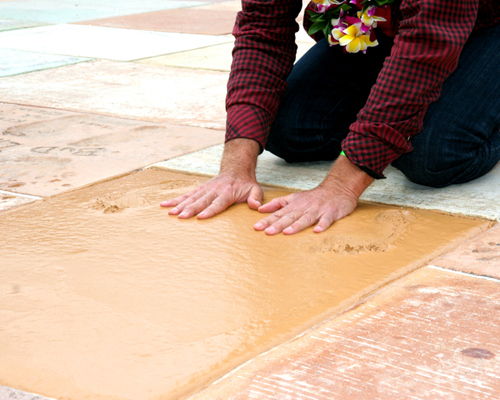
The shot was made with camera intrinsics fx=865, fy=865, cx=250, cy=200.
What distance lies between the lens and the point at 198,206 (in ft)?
7.47

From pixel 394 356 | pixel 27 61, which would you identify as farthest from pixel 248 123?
pixel 27 61

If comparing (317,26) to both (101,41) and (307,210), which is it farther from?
(101,41)

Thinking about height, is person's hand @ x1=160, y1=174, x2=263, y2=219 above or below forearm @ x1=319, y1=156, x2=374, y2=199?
below

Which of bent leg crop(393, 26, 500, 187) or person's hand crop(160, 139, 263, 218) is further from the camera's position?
bent leg crop(393, 26, 500, 187)

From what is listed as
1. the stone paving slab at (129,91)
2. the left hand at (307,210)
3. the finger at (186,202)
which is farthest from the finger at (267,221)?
the stone paving slab at (129,91)

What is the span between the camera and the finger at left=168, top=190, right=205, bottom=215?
2.27 metres

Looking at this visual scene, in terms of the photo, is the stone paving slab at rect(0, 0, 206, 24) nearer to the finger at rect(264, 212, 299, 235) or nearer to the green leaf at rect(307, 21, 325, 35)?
the green leaf at rect(307, 21, 325, 35)

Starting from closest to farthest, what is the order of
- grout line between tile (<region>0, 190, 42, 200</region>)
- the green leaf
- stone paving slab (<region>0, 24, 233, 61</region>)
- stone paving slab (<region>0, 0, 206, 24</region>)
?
1. grout line between tile (<region>0, 190, 42, 200</region>)
2. the green leaf
3. stone paving slab (<region>0, 24, 233, 61</region>)
4. stone paving slab (<region>0, 0, 206, 24</region>)

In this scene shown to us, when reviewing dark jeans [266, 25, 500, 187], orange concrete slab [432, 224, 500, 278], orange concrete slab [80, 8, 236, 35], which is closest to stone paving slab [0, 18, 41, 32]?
orange concrete slab [80, 8, 236, 35]

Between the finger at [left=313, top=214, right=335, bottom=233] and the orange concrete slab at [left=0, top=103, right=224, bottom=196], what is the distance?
2.57 feet

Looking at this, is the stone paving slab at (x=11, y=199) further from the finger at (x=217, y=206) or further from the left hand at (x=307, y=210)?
the left hand at (x=307, y=210)

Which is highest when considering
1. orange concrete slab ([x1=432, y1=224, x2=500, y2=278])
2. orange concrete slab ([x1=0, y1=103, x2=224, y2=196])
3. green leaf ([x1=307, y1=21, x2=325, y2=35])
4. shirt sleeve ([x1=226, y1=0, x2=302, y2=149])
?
green leaf ([x1=307, y1=21, x2=325, y2=35])

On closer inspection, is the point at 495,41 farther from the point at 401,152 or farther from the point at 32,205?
the point at 32,205

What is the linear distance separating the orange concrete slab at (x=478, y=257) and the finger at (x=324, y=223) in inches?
12.0
